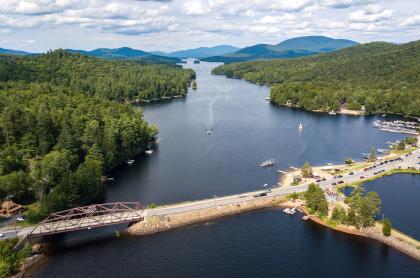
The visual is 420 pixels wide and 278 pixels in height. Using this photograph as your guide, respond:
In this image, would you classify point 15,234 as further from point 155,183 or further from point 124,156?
point 124,156

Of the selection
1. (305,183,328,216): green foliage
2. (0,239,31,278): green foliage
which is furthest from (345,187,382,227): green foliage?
(0,239,31,278): green foliage

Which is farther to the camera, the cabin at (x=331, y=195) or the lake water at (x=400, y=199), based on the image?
the cabin at (x=331, y=195)

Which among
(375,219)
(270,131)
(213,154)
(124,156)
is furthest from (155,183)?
(270,131)

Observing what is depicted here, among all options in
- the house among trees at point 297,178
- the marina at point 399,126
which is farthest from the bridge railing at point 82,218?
the marina at point 399,126

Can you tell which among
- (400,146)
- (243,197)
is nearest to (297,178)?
(243,197)

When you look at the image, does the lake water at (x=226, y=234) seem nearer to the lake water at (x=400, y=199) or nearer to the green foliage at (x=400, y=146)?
the green foliage at (x=400, y=146)

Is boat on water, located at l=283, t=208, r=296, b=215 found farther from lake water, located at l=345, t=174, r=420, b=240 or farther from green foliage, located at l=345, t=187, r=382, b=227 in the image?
lake water, located at l=345, t=174, r=420, b=240

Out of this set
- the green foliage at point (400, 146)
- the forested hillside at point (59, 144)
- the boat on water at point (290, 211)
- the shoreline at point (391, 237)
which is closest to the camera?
the shoreline at point (391, 237)
